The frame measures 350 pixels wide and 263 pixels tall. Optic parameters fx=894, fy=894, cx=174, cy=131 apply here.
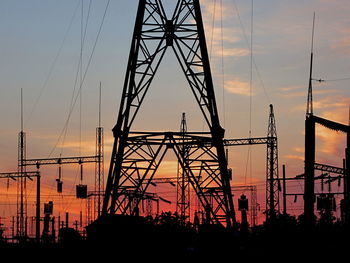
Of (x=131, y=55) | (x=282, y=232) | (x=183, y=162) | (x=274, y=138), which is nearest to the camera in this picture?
(x=131, y=55)

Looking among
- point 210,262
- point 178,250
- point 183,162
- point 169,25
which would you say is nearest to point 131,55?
point 169,25

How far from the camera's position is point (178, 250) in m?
56.1

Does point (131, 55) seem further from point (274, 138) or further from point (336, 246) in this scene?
point (274, 138)

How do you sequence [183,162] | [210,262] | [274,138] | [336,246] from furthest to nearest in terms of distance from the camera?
[274,138], [183,162], [336,246], [210,262]

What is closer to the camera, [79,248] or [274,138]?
[79,248]

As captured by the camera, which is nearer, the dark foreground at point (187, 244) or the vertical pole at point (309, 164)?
the vertical pole at point (309, 164)

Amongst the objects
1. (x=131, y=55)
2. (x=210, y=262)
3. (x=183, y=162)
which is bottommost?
(x=210, y=262)

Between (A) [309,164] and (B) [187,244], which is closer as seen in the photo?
(A) [309,164]

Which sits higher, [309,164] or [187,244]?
[309,164]

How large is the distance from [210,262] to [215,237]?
10995 mm

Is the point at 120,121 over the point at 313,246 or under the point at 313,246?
over

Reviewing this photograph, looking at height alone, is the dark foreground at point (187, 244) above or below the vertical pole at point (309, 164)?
below

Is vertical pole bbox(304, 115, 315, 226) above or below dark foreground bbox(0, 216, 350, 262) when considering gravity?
above

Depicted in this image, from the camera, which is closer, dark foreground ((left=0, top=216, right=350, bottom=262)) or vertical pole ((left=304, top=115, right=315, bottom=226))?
vertical pole ((left=304, top=115, right=315, bottom=226))
